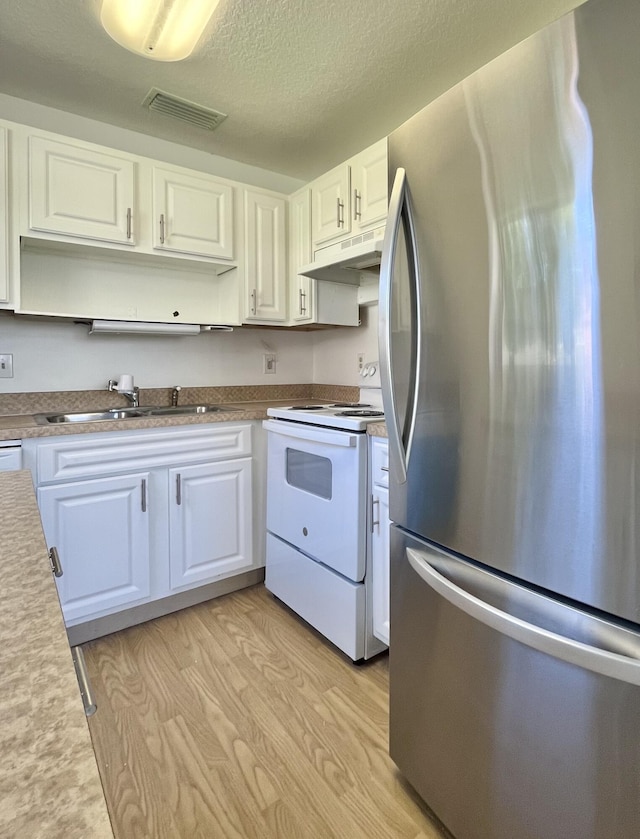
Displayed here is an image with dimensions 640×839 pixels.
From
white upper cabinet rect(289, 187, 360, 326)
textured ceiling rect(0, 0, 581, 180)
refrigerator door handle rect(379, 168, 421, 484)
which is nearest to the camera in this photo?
refrigerator door handle rect(379, 168, 421, 484)

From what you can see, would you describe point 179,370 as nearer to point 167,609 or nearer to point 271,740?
point 167,609

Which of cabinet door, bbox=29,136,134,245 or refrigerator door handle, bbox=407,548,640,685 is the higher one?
cabinet door, bbox=29,136,134,245

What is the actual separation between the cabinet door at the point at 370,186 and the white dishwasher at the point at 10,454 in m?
1.64

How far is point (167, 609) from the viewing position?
2.11m

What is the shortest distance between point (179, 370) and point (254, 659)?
4.90ft

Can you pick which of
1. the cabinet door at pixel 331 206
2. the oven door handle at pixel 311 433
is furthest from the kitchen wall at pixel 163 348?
the oven door handle at pixel 311 433

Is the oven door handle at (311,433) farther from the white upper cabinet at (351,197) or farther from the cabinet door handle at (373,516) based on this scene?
the white upper cabinet at (351,197)

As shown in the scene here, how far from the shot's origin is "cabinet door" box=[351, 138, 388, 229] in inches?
78.0

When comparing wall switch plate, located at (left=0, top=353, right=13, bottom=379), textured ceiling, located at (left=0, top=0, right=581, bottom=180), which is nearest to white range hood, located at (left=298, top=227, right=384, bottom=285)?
textured ceiling, located at (left=0, top=0, right=581, bottom=180)

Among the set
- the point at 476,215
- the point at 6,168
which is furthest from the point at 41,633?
the point at 6,168

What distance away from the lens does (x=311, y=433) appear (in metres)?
1.86

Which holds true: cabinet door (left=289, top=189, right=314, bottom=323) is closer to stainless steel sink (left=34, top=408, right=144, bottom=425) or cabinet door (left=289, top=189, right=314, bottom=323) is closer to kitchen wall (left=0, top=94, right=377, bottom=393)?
kitchen wall (left=0, top=94, right=377, bottom=393)

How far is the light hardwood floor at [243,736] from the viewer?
1.17 m

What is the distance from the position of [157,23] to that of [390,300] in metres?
1.17
